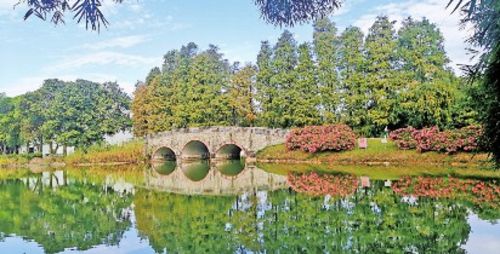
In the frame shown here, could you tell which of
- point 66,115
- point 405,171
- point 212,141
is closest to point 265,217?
point 405,171

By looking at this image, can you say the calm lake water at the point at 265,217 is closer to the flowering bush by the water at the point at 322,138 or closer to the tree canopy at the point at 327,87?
the flowering bush by the water at the point at 322,138

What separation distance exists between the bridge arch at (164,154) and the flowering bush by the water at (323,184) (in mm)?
17161

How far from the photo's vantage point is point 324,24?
33.6 m

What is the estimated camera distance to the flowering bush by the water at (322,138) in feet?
91.9

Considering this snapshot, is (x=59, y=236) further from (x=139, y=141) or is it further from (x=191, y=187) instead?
(x=139, y=141)

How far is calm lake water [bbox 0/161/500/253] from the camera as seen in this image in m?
9.02

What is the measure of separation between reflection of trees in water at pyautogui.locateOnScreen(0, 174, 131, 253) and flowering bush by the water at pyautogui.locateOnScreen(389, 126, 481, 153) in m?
14.9

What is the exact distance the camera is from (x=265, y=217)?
38.6ft

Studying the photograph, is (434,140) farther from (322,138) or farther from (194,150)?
(194,150)

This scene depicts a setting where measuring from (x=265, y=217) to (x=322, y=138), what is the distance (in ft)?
56.8

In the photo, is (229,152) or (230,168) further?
(229,152)

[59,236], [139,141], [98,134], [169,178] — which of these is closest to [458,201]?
[59,236]

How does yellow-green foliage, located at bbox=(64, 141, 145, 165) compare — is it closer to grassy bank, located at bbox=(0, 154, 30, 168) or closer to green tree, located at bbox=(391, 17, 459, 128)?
grassy bank, located at bbox=(0, 154, 30, 168)

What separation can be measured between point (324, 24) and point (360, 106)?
683cm
